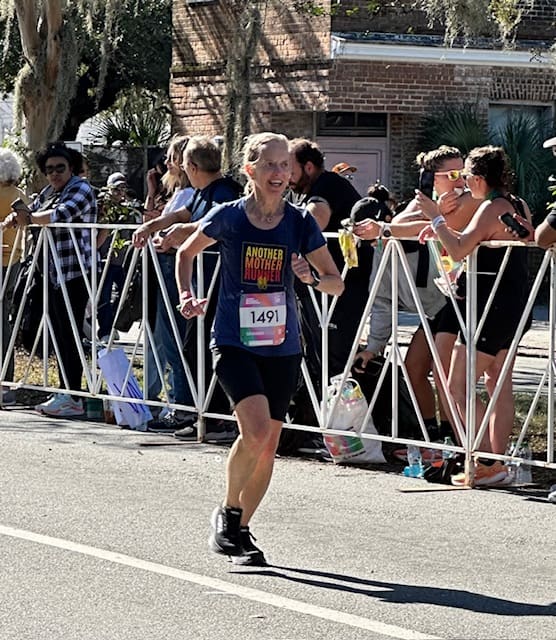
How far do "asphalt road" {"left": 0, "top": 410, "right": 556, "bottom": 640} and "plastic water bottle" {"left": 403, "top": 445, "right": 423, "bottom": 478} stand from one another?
74 millimetres

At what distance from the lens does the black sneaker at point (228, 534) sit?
22.6 feet

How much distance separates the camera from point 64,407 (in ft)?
38.1

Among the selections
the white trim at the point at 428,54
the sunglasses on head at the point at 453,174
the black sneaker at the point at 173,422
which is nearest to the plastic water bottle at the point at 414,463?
the sunglasses on head at the point at 453,174

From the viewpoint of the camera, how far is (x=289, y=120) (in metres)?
25.4

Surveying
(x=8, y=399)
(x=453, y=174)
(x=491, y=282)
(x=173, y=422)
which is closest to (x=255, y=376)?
(x=491, y=282)

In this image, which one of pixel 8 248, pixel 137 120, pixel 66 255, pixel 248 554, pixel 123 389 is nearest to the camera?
pixel 248 554

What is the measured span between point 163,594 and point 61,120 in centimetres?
1274

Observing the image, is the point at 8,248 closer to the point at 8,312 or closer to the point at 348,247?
the point at 8,312

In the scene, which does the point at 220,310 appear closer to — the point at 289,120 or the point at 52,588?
the point at 52,588

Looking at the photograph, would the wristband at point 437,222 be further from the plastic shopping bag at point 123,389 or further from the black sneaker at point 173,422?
the plastic shopping bag at point 123,389

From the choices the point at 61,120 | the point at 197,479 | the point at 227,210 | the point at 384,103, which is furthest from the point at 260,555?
the point at 384,103

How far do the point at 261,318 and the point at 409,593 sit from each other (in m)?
1.40

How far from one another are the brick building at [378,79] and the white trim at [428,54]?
0.02m

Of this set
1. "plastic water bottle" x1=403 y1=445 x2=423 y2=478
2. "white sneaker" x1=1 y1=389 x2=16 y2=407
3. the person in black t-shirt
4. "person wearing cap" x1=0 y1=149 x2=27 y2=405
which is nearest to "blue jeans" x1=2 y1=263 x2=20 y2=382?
"person wearing cap" x1=0 y1=149 x2=27 y2=405
